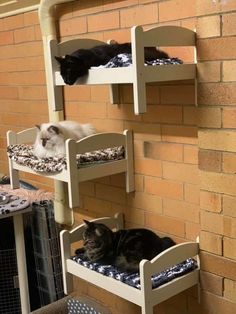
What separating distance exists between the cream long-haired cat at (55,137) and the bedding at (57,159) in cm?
4

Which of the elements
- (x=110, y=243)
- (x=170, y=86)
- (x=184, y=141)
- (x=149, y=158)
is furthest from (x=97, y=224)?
(x=170, y=86)

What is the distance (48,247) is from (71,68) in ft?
3.86

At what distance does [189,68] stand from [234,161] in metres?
0.37

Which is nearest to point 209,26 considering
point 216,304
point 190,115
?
point 190,115

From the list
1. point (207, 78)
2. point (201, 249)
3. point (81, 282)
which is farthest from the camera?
point (81, 282)

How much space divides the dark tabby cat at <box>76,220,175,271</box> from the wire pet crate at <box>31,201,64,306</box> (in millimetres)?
616

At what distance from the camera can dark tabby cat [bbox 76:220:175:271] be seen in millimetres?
1665

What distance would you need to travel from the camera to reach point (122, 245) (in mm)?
1734

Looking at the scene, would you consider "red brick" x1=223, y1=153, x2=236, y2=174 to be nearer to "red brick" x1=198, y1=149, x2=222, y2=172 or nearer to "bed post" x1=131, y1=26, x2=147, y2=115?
"red brick" x1=198, y1=149, x2=222, y2=172

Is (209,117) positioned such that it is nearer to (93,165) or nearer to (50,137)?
(93,165)

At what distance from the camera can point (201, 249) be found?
1.68 metres

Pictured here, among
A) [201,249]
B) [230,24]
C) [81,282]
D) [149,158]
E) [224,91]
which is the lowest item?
[81,282]

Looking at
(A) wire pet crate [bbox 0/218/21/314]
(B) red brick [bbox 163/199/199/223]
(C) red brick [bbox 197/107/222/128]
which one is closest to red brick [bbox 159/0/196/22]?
(C) red brick [bbox 197/107/222/128]

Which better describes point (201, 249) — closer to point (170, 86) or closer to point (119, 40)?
point (170, 86)
